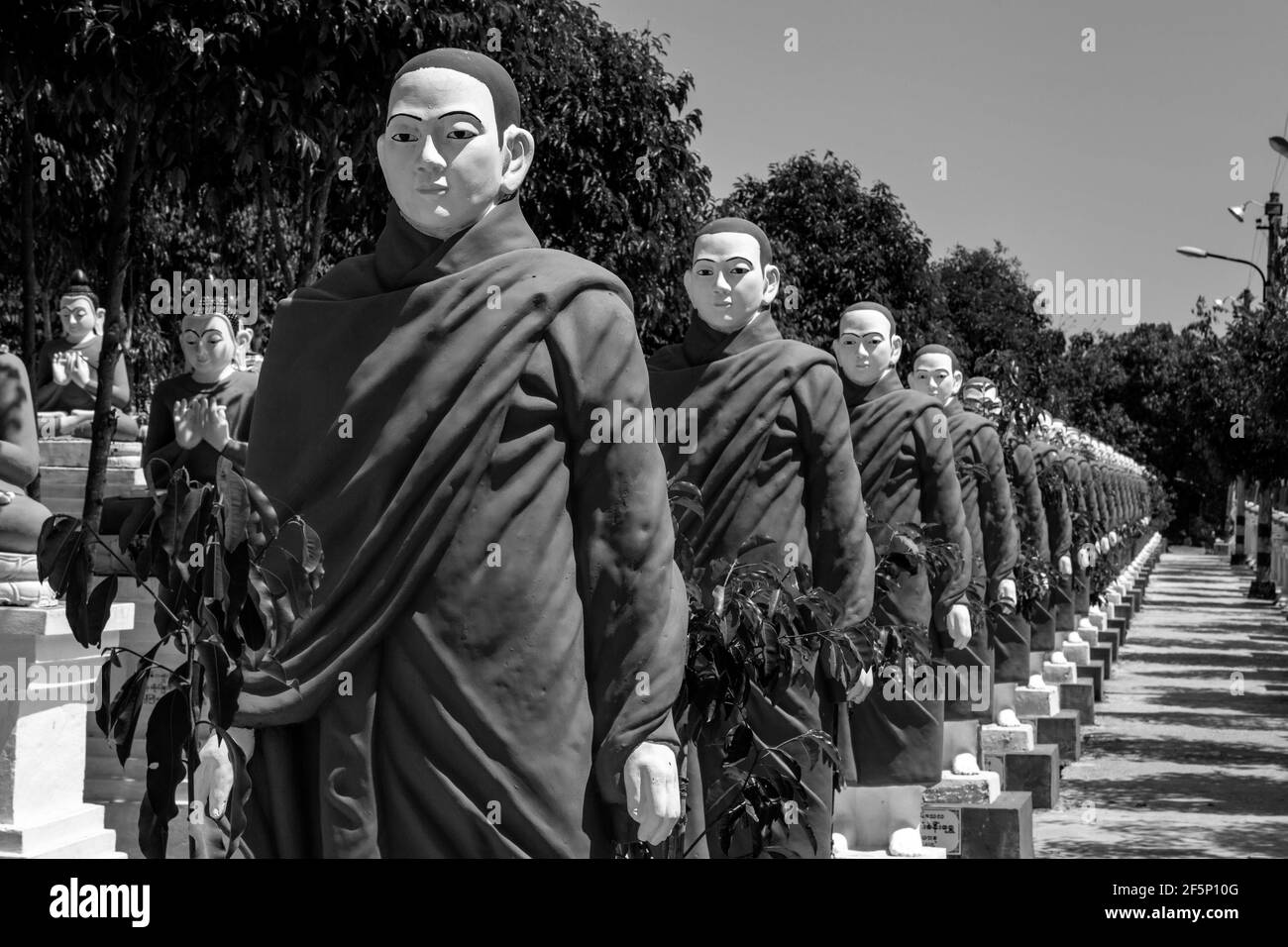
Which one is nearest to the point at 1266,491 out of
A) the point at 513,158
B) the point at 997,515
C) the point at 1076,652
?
the point at 1076,652

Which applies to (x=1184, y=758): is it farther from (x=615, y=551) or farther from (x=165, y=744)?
(x=165, y=744)

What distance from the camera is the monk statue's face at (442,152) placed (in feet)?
12.4

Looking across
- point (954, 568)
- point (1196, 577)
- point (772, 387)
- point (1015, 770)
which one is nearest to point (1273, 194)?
point (1196, 577)

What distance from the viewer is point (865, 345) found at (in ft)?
26.7

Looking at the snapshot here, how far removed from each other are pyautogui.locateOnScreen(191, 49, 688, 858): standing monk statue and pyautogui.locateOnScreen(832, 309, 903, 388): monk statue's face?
445 centimetres

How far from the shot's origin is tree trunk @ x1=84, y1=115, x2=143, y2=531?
8.73 metres

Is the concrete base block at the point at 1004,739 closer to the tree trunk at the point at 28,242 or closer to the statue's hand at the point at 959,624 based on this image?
the statue's hand at the point at 959,624

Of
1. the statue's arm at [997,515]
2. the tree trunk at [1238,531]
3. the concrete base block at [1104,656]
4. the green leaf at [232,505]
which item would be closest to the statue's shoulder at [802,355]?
the green leaf at [232,505]

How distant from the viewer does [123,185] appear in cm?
947

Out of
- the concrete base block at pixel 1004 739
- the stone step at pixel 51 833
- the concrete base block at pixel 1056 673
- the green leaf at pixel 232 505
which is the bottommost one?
the concrete base block at pixel 1056 673

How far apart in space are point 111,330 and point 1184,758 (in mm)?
8346

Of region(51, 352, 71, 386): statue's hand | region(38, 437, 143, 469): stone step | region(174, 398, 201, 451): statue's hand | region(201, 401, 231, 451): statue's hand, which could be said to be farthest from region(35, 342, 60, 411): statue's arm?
region(201, 401, 231, 451): statue's hand

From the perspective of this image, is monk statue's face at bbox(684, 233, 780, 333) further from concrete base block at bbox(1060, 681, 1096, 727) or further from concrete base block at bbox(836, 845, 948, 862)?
concrete base block at bbox(1060, 681, 1096, 727)

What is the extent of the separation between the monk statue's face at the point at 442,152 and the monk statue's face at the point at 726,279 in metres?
Answer: 2.27
